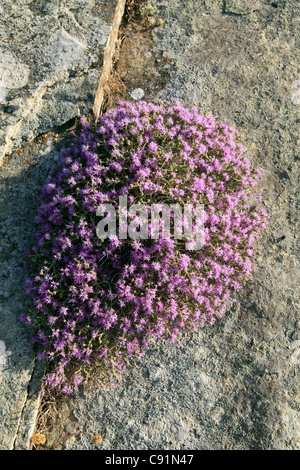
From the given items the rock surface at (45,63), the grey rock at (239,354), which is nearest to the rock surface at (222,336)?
the grey rock at (239,354)

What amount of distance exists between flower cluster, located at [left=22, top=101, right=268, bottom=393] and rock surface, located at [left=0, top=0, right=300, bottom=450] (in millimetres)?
227

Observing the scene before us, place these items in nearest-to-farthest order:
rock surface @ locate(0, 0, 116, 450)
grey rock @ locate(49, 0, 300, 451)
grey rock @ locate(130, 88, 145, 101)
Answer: grey rock @ locate(49, 0, 300, 451) < rock surface @ locate(0, 0, 116, 450) < grey rock @ locate(130, 88, 145, 101)

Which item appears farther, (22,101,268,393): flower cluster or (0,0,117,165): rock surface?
(0,0,117,165): rock surface

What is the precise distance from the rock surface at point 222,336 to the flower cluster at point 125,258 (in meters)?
0.23

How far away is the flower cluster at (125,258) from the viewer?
412cm

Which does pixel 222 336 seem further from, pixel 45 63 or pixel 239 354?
pixel 45 63

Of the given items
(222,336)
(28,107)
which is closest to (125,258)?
(222,336)

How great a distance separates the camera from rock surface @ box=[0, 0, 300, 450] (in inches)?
160

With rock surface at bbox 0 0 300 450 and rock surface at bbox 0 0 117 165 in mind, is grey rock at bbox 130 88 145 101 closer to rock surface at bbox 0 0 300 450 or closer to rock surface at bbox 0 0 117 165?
rock surface at bbox 0 0 300 450

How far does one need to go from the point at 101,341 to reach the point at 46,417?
1056mm

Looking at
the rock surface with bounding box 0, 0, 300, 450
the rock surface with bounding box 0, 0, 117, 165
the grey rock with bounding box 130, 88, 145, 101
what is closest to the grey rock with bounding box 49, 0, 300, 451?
the rock surface with bounding box 0, 0, 300, 450

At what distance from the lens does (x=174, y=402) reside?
4184 millimetres
